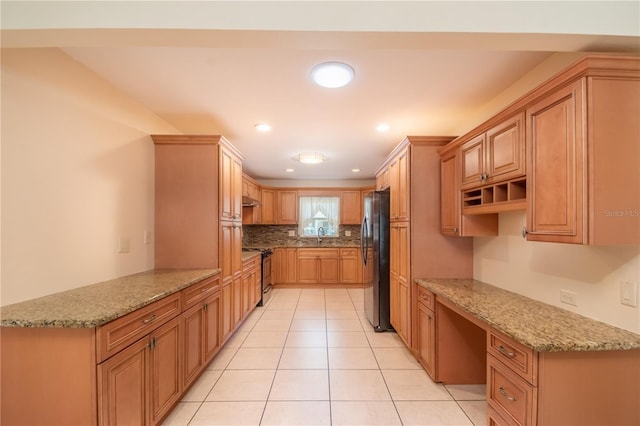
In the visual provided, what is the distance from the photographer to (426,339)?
2.41 m

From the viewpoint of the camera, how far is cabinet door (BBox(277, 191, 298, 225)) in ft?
20.1

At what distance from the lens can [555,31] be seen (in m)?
1.26

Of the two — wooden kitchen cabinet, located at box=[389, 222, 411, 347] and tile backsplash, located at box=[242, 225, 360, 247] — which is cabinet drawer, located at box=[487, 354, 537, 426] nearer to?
wooden kitchen cabinet, located at box=[389, 222, 411, 347]

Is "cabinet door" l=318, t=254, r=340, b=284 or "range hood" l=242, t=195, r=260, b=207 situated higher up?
"range hood" l=242, t=195, r=260, b=207

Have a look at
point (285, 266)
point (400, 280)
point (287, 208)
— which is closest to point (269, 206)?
point (287, 208)

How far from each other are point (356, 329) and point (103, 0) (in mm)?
3693

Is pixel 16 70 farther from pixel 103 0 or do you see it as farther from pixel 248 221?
pixel 248 221

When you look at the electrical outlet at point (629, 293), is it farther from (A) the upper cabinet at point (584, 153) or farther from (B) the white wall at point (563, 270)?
(A) the upper cabinet at point (584, 153)

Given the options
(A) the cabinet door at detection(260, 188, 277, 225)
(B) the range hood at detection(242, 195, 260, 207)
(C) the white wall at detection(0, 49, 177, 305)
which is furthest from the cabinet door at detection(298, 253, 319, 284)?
(C) the white wall at detection(0, 49, 177, 305)

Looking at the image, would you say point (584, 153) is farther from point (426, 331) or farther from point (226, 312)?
point (226, 312)

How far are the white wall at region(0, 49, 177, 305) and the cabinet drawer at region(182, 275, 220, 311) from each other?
653 millimetres

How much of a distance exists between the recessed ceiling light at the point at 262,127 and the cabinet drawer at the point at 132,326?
191cm

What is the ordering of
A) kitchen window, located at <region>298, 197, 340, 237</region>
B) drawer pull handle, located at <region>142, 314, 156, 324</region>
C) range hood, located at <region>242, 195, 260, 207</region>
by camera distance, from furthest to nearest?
1. kitchen window, located at <region>298, 197, 340, 237</region>
2. range hood, located at <region>242, 195, 260, 207</region>
3. drawer pull handle, located at <region>142, 314, 156, 324</region>

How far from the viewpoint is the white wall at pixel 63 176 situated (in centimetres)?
149
